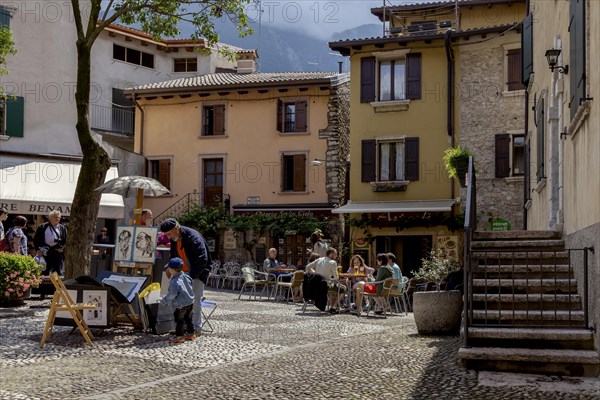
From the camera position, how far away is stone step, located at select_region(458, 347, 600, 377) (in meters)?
7.38

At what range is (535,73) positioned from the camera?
48.9ft

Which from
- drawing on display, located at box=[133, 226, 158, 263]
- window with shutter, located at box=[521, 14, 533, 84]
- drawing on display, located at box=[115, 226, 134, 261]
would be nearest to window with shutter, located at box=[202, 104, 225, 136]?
window with shutter, located at box=[521, 14, 533, 84]

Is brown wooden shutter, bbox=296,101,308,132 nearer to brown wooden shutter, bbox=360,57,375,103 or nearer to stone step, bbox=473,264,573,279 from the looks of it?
brown wooden shutter, bbox=360,57,375,103

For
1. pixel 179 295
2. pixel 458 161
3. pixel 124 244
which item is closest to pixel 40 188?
pixel 458 161

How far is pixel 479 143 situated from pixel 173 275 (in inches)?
696

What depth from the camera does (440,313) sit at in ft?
35.6

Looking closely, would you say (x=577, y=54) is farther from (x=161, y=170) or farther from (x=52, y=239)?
(x=161, y=170)

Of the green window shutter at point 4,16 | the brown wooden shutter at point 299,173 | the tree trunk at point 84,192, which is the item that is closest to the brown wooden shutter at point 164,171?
the brown wooden shutter at point 299,173

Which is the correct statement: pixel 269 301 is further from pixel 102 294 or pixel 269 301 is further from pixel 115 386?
pixel 115 386

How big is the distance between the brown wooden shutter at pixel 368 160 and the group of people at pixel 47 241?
14.3 m

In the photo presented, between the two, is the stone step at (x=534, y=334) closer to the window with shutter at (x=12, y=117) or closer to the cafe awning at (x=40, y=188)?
the cafe awning at (x=40, y=188)

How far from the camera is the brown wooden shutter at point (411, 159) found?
87.7 feet

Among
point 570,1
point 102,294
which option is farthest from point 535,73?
point 102,294

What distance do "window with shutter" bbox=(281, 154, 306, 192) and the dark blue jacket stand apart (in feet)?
64.4
